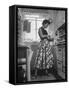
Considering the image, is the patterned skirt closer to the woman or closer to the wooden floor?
the woman

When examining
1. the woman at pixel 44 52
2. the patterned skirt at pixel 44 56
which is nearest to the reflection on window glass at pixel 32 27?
the woman at pixel 44 52

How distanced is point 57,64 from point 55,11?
45.2 inches

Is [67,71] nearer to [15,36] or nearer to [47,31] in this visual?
[47,31]

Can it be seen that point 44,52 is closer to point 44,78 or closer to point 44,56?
point 44,56

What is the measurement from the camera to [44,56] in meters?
6.98

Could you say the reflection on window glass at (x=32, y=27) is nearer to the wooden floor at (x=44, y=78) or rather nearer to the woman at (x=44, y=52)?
the woman at (x=44, y=52)

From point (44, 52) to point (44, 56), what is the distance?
9 centimetres

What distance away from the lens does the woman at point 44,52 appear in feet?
22.7

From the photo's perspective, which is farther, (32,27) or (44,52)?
(44,52)

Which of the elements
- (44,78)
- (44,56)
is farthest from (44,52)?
(44,78)

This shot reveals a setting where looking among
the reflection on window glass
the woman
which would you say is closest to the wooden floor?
the woman

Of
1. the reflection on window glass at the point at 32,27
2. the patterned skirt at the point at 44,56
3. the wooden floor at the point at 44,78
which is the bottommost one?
the wooden floor at the point at 44,78

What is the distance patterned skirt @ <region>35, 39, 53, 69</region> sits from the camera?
22.7 ft

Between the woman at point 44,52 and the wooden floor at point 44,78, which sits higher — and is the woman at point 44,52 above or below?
above
